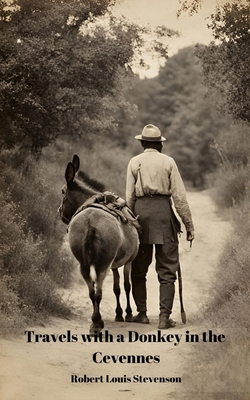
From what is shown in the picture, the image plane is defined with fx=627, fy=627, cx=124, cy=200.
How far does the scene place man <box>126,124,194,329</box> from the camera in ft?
25.4

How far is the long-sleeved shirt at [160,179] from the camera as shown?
7.71m

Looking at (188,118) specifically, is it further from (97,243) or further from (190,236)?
(97,243)

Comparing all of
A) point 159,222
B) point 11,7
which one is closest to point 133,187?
point 159,222

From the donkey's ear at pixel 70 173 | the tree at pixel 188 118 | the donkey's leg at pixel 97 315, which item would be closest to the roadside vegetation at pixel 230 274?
the donkey's leg at pixel 97 315

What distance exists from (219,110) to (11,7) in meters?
4.13

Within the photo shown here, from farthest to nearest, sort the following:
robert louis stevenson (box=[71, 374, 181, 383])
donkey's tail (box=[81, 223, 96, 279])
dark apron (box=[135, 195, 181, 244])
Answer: dark apron (box=[135, 195, 181, 244]), donkey's tail (box=[81, 223, 96, 279]), robert louis stevenson (box=[71, 374, 181, 383])

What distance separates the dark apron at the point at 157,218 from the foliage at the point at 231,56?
266 centimetres

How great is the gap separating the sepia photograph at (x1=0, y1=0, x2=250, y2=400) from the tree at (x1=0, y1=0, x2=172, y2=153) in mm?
24

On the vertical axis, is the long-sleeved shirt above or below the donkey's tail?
above

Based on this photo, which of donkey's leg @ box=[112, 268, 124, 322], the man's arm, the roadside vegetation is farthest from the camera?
donkey's leg @ box=[112, 268, 124, 322]

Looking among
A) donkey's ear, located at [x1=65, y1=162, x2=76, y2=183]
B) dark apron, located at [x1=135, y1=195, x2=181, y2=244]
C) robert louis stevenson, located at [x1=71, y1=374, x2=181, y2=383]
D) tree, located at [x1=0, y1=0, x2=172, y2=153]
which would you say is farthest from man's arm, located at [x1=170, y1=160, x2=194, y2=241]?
tree, located at [x1=0, y1=0, x2=172, y2=153]

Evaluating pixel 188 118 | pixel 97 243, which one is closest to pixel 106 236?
pixel 97 243

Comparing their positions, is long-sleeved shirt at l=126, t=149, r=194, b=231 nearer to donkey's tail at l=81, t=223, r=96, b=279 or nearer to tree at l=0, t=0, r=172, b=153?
donkey's tail at l=81, t=223, r=96, b=279

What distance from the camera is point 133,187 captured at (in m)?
7.95
